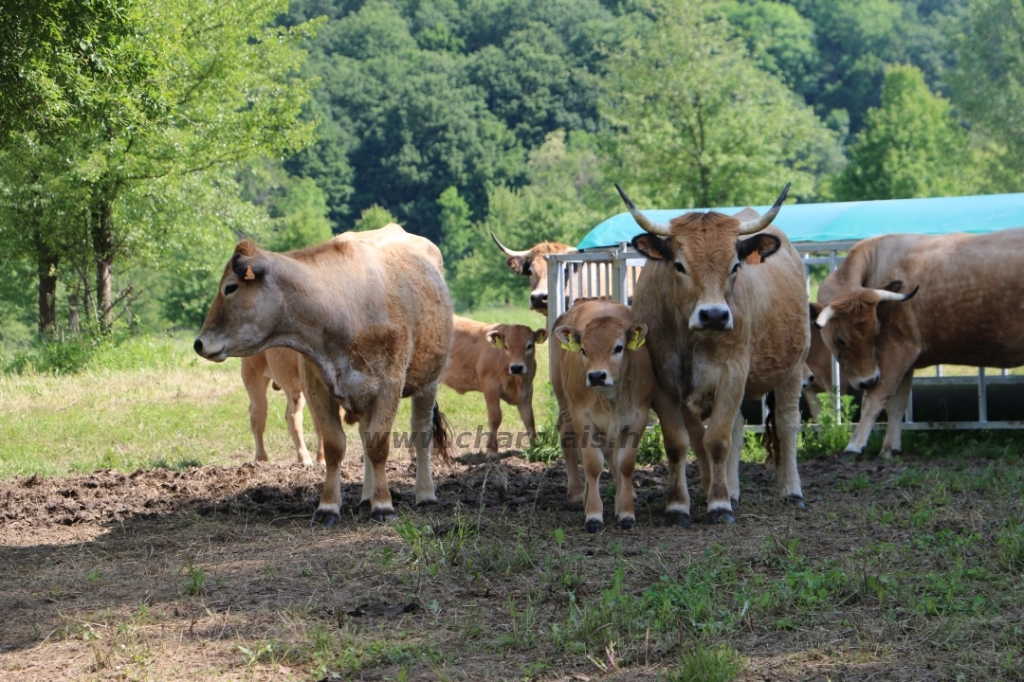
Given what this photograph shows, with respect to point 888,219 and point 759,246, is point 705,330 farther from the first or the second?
point 888,219

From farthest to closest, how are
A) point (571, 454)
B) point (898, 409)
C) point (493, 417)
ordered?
point (493, 417), point (898, 409), point (571, 454)

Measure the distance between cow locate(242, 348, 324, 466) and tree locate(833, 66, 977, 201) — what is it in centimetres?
4719

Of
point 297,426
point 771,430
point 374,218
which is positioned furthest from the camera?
point 374,218

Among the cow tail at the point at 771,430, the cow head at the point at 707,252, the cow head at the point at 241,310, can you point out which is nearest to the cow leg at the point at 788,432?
the cow tail at the point at 771,430

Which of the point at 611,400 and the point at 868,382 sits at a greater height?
the point at 611,400

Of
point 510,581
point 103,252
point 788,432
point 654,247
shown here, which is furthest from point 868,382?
point 103,252

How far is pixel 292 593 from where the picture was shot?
6270mm

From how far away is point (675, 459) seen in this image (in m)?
7.93

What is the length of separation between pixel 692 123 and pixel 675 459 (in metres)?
32.4

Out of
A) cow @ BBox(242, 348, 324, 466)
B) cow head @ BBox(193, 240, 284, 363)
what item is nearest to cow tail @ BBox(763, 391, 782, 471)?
cow head @ BBox(193, 240, 284, 363)

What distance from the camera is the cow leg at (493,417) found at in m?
12.4

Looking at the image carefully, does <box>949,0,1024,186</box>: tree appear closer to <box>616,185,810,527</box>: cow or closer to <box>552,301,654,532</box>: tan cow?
<box>616,185,810,527</box>: cow

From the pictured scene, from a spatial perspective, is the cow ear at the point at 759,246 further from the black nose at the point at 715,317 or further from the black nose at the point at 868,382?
the black nose at the point at 868,382

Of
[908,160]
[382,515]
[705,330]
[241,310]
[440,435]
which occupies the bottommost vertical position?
[382,515]
